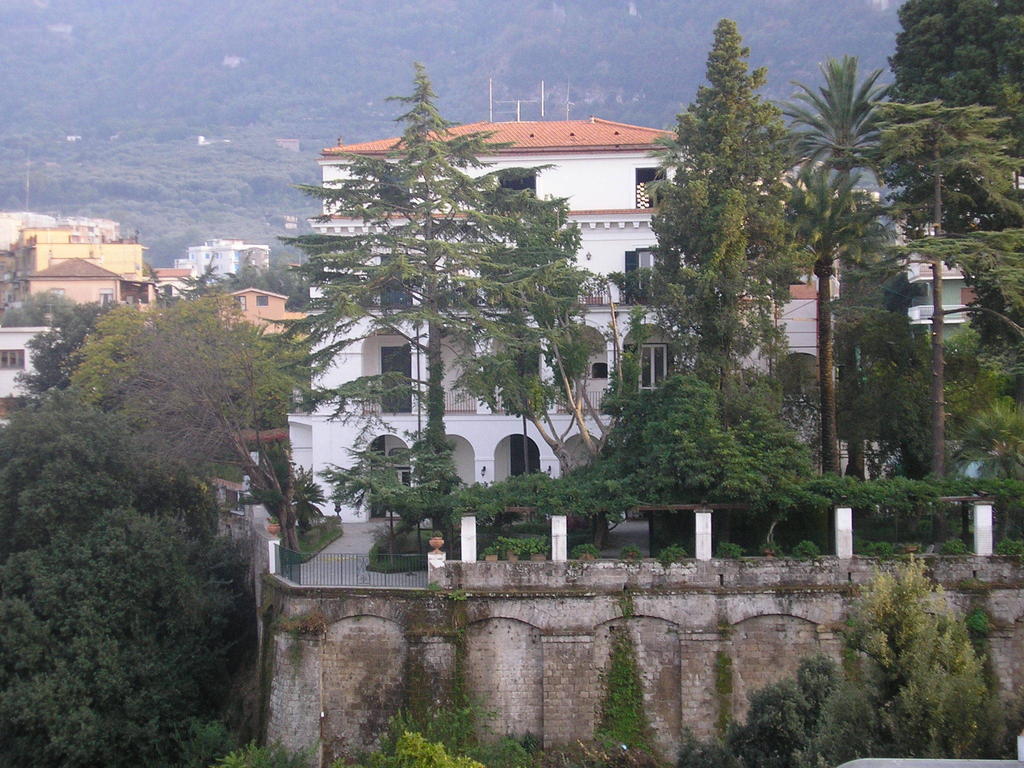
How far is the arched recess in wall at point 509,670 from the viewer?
22.3 m

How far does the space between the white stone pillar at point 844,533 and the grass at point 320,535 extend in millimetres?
12765

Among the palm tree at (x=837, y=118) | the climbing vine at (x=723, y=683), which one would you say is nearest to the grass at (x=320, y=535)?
the climbing vine at (x=723, y=683)

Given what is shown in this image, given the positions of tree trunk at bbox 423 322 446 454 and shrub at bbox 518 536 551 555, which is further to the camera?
tree trunk at bbox 423 322 446 454

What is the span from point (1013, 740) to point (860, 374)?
43.7ft

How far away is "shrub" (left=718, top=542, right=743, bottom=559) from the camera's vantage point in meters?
22.4

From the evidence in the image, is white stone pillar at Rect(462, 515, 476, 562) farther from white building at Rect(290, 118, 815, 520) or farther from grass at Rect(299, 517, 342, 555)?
white building at Rect(290, 118, 815, 520)

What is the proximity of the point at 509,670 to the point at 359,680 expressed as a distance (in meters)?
3.00

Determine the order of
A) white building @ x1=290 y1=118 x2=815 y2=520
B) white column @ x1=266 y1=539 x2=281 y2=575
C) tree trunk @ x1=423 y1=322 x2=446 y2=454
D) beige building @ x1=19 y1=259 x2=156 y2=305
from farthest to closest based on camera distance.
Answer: beige building @ x1=19 y1=259 x2=156 y2=305 → white building @ x1=290 y1=118 x2=815 y2=520 → tree trunk @ x1=423 y1=322 x2=446 y2=454 → white column @ x1=266 y1=539 x2=281 y2=575

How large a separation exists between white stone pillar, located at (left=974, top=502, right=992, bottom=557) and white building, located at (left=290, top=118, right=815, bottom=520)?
36.1ft

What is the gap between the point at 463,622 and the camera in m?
22.2

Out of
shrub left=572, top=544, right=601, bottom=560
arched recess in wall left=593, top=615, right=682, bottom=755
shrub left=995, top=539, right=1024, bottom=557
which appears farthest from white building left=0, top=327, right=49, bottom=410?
shrub left=995, top=539, right=1024, bottom=557

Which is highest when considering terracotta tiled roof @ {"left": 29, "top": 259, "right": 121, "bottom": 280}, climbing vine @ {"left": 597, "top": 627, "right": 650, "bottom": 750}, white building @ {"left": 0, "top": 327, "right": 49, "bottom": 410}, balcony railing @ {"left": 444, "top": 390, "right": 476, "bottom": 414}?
terracotta tiled roof @ {"left": 29, "top": 259, "right": 121, "bottom": 280}

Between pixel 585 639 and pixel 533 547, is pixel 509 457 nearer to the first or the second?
pixel 533 547

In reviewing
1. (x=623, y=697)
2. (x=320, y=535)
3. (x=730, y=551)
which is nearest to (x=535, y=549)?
(x=623, y=697)
